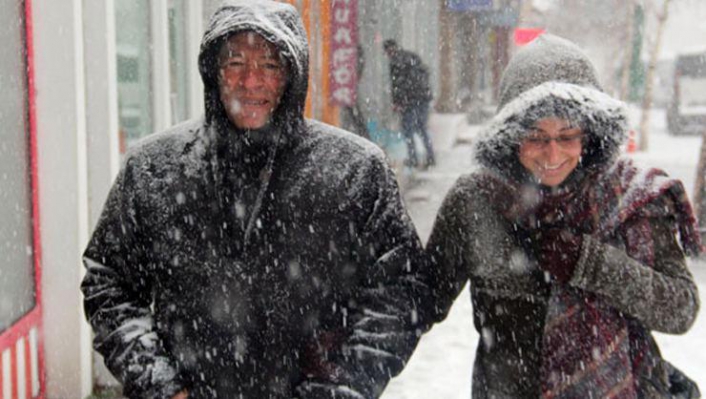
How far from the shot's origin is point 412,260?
249 cm

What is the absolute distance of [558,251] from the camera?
240 cm

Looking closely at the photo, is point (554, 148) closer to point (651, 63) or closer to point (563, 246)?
point (563, 246)

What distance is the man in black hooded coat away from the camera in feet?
7.87

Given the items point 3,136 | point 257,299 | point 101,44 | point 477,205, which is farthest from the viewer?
point 101,44

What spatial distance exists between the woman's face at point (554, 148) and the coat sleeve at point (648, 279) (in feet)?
0.67

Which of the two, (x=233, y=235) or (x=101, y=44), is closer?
(x=233, y=235)

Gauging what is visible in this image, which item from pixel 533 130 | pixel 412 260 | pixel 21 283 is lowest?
pixel 21 283

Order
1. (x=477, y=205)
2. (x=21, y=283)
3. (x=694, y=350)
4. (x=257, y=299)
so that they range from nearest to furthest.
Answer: (x=257, y=299) < (x=477, y=205) < (x=21, y=283) < (x=694, y=350)

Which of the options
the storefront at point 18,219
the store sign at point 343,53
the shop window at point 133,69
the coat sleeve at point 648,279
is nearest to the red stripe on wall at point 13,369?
the storefront at point 18,219

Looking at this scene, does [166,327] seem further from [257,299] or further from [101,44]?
[101,44]

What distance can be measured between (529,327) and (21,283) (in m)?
2.84

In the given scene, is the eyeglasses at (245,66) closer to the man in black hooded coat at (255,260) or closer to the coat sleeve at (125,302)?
the man in black hooded coat at (255,260)

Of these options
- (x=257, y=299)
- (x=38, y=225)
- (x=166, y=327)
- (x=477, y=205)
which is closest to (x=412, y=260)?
(x=477, y=205)

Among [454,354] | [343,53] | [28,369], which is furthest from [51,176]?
[343,53]
